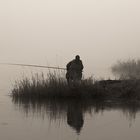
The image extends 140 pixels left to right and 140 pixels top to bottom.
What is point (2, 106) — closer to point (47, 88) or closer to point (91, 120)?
point (47, 88)

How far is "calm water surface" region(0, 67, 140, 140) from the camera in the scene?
11594 mm

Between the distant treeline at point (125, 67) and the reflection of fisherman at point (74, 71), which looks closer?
the reflection of fisherman at point (74, 71)

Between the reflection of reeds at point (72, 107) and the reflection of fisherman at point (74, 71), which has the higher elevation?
the reflection of fisherman at point (74, 71)

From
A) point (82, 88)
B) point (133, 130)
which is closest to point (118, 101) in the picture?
point (82, 88)

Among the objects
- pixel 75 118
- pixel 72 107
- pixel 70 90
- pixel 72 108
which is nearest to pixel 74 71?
pixel 70 90

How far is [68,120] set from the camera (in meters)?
14.0

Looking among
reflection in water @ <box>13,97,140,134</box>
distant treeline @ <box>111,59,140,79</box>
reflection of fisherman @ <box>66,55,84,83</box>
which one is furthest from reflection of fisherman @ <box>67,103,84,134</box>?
distant treeline @ <box>111,59,140,79</box>

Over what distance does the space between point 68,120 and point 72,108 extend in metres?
2.91

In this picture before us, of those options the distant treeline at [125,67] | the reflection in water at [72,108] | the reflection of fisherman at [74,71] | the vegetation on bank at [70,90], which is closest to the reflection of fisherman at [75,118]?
the reflection in water at [72,108]

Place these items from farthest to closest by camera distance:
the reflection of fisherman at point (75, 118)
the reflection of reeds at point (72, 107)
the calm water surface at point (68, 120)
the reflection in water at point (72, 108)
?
the reflection of reeds at point (72, 107) < the reflection in water at point (72, 108) < the reflection of fisherman at point (75, 118) < the calm water surface at point (68, 120)

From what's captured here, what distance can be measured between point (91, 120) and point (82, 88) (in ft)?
19.7

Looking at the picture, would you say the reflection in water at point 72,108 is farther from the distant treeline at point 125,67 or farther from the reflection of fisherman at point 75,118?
the distant treeline at point 125,67

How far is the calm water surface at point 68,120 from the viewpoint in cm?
1159

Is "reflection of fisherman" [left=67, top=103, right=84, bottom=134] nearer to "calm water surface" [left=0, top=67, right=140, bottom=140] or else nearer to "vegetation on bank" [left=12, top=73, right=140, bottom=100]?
"calm water surface" [left=0, top=67, right=140, bottom=140]
